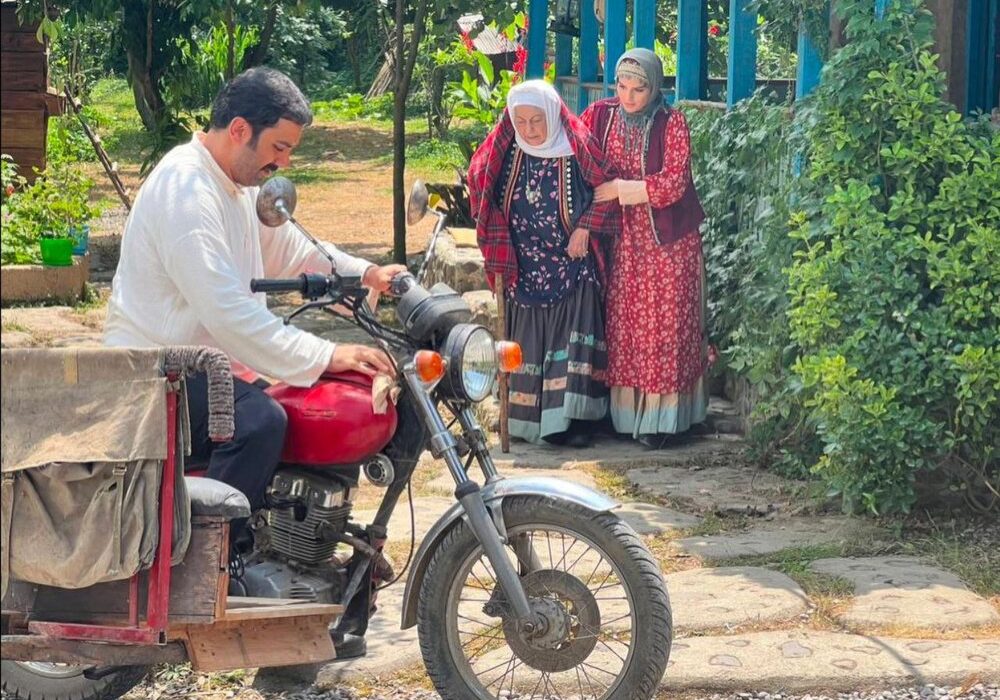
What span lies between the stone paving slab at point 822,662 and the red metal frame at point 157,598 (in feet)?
4.94

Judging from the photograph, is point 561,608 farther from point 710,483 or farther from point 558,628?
point 710,483

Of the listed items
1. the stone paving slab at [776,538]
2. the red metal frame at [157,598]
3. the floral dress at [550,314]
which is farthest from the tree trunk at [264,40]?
the red metal frame at [157,598]

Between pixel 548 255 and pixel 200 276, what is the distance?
147 inches

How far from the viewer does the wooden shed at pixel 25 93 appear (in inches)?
504

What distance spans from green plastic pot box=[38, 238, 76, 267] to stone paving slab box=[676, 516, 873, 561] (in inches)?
261

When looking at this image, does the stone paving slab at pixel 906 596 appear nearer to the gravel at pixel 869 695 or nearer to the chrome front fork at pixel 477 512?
the gravel at pixel 869 695

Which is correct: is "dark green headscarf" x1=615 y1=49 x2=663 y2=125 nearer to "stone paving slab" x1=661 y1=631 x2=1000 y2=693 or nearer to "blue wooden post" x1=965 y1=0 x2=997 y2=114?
"blue wooden post" x1=965 y1=0 x2=997 y2=114

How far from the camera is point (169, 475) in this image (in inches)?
137

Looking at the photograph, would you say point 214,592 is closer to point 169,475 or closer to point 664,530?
point 169,475

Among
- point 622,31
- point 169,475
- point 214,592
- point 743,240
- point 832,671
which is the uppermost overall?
point 622,31

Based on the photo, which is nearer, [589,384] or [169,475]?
[169,475]

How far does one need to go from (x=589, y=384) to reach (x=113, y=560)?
437 centimetres

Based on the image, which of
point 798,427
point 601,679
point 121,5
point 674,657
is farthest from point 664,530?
point 121,5

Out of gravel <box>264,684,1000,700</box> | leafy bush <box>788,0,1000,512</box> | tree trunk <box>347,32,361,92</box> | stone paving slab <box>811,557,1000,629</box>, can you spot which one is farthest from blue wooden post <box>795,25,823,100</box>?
tree trunk <box>347,32,361,92</box>
